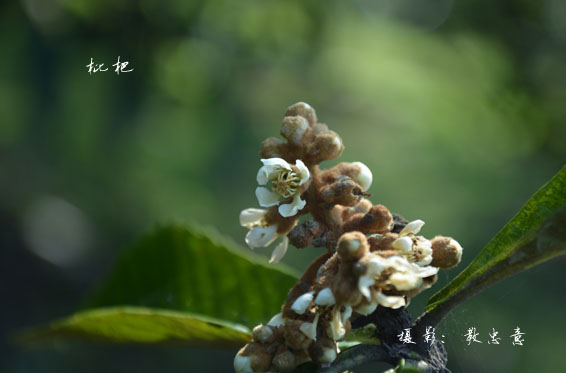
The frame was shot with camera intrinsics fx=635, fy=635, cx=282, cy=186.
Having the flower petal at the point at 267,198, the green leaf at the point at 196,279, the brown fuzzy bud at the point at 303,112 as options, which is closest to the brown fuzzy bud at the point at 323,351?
the flower petal at the point at 267,198

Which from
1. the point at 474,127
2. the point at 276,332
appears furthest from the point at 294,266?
the point at 276,332

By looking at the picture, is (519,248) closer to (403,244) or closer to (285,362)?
(403,244)

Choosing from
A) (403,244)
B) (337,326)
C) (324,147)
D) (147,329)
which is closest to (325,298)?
(337,326)

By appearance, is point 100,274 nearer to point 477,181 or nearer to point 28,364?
point 28,364

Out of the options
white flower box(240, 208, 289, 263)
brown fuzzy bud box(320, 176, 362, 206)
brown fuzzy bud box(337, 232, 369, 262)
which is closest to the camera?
brown fuzzy bud box(337, 232, 369, 262)

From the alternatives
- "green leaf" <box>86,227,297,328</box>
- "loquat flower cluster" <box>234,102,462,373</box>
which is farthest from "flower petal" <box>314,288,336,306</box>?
"green leaf" <box>86,227,297,328</box>

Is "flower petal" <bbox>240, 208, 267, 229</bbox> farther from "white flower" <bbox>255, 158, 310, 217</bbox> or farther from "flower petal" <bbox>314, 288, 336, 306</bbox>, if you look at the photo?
"flower petal" <bbox>314, 288, 336, 306</bbox>

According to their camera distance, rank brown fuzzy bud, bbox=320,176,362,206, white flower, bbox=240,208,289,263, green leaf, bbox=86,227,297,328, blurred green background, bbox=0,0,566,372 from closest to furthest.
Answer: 1. brown fuzzy bud, bbox=320,176,362,206
2. white flower, bbox=240,208,289,263
3. green leaf, bbox=86,227,297,328
4. blurred green background, bbox=0,0,566,372
